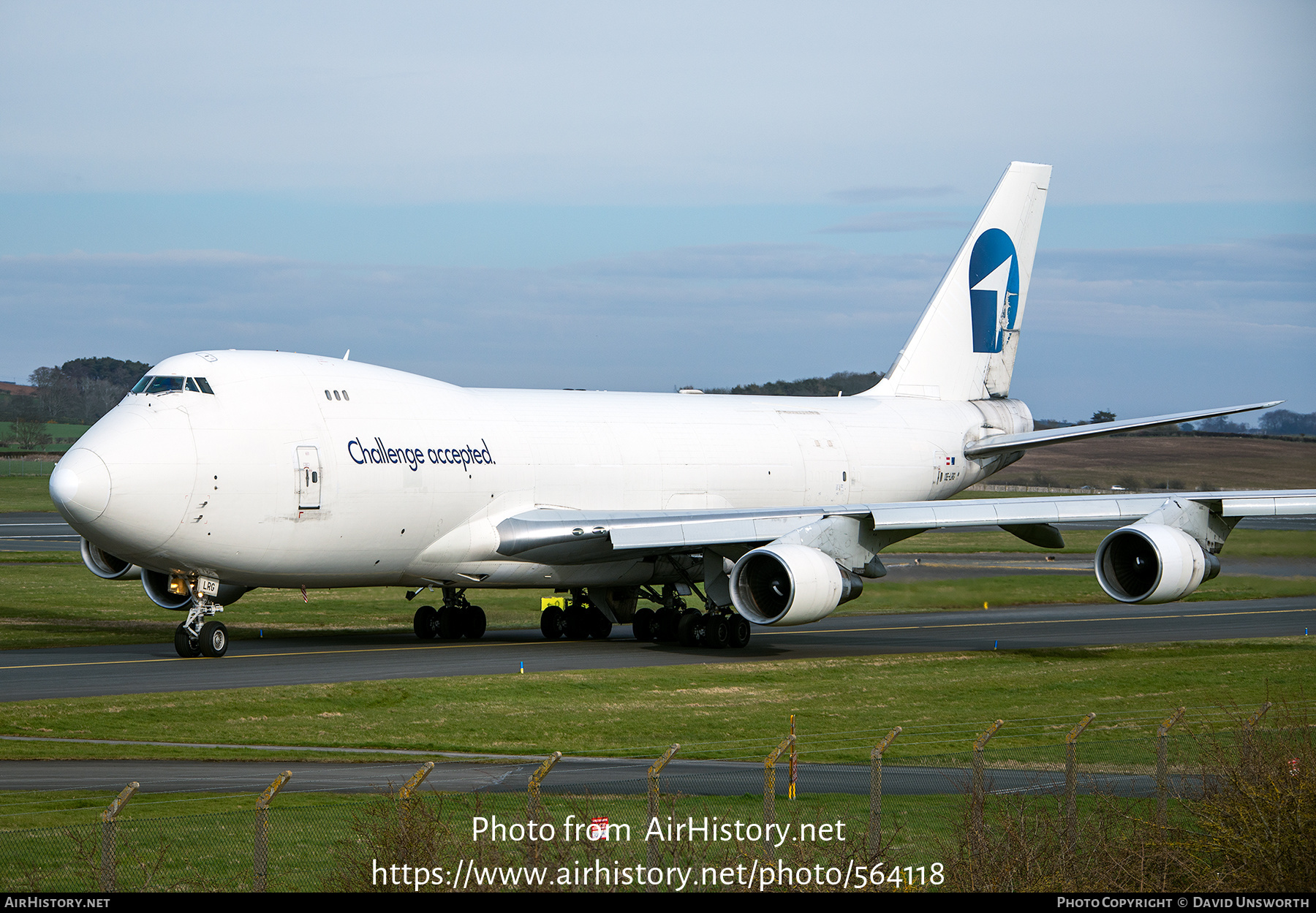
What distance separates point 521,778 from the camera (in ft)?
55.8

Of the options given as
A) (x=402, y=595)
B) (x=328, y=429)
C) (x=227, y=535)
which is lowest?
(x=402, y=595)

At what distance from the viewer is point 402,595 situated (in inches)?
1832

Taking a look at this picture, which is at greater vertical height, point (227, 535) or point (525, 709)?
point (227, 535)

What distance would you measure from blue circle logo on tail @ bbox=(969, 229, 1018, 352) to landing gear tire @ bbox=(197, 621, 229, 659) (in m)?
24.5

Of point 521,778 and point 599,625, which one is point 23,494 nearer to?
point 599,625

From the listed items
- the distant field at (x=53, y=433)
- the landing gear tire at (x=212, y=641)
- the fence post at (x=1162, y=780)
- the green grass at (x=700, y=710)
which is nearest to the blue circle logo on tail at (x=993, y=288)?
the green grass at (x=700, y=710)

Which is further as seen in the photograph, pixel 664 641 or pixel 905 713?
pixel 664 641

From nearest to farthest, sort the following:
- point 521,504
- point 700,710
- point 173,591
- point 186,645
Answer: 1. point 700,710
2. point 173,591
3. point 186,645
4. point 521,504

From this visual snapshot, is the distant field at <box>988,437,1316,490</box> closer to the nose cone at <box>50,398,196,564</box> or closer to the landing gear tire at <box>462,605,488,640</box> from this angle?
the landing gear tire at <box>462,605,488,640</box>

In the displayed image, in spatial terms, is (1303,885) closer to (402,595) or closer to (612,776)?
(612,776)

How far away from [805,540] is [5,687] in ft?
49.6

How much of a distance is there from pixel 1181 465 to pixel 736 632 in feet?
227

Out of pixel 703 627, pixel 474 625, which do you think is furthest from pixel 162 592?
pixel 703 627
